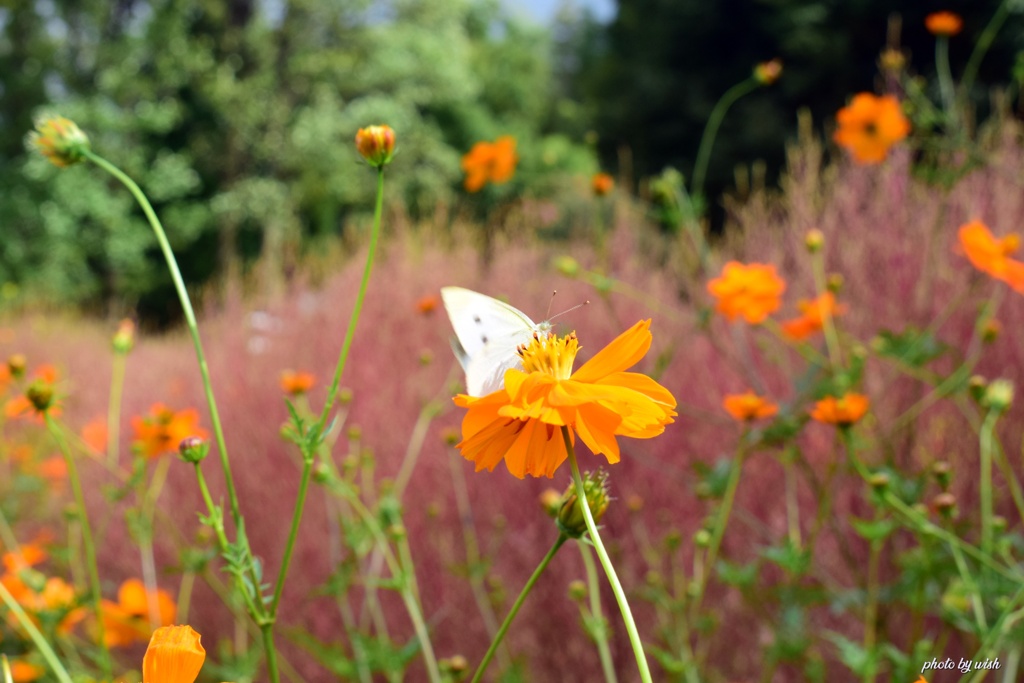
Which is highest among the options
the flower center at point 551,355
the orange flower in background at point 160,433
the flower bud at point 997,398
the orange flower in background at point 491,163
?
the flower center at point 551,355

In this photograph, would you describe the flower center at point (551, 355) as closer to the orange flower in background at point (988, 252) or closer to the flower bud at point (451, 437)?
the flower bud at point (451, 437)

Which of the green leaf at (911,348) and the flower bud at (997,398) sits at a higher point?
the flower bud at (997,398)

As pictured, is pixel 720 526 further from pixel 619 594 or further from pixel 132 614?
pixel 132 614

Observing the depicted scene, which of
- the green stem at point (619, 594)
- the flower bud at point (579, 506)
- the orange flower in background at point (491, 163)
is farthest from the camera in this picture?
the orange flower in background at point (491, 163)

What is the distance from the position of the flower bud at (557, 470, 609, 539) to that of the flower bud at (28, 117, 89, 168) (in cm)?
39

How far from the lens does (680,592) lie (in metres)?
1.16

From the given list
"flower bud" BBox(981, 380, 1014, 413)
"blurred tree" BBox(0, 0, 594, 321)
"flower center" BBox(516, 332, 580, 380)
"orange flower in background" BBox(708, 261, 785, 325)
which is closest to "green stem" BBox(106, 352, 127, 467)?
"flower center" BBox(516, 332, 580, 380)

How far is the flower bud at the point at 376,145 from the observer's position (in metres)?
0.49

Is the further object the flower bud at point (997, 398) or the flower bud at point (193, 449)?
the flower bud at point (997, 398)

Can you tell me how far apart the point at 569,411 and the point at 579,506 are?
52mm

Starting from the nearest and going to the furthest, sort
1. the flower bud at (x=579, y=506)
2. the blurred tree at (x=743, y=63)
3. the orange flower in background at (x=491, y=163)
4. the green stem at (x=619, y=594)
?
1. the green stem at (x=619, y=594)
2. the flower bud at (x=579, y=506)
3. the orange flower in background at (x=491, y=163)
4. the blurred tree at (x=743, y=63)

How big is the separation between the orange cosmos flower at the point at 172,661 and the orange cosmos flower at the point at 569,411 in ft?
0.39

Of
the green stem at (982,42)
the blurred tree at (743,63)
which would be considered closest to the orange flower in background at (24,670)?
the green stem at (982,42)

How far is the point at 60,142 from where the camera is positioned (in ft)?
1.77
